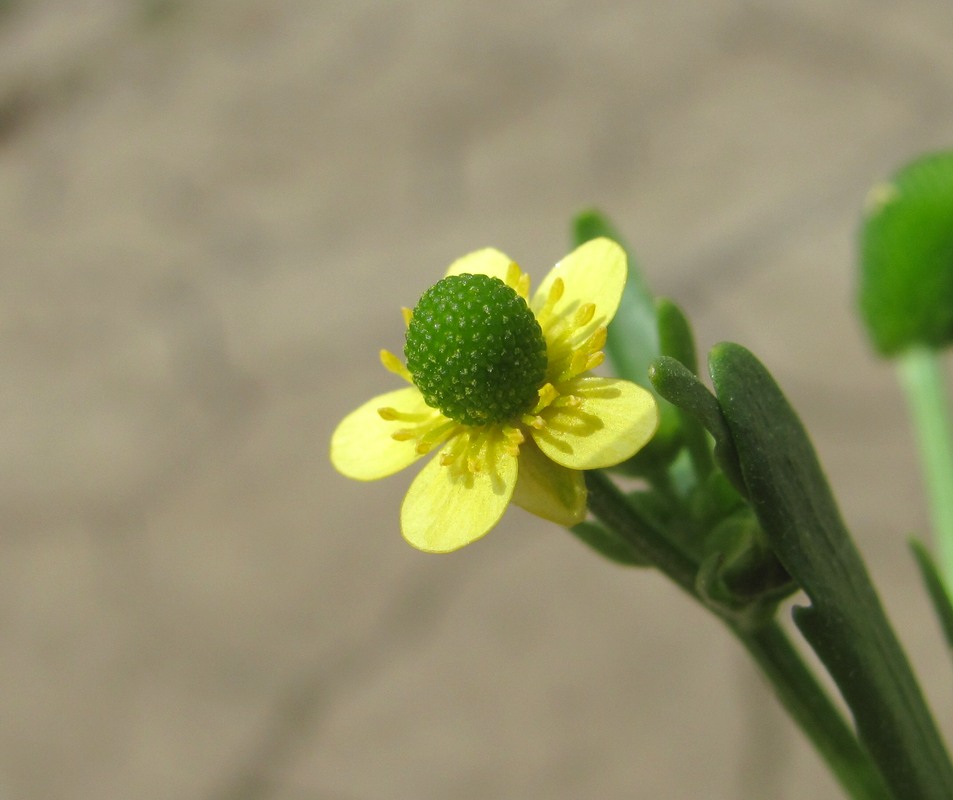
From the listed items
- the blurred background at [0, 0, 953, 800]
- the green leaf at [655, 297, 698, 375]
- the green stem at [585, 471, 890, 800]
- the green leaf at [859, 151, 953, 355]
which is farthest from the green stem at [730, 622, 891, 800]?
the blurred background at [0, 0, 953, 800]

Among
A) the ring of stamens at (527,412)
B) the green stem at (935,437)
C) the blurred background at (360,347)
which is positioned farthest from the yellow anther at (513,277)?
the blurred background at (360,347)

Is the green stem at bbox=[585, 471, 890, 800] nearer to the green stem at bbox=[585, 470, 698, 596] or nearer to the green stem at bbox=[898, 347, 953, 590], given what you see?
the green stem at bbox=[585, 470, 698, 596]

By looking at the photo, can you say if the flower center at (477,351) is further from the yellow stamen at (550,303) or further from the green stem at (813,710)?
the green stem at (813,710)

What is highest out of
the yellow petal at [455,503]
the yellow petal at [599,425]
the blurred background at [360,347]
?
the yellow petal at [599,425]

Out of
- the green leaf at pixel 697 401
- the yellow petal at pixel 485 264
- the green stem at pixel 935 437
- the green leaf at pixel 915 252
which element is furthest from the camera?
the green leaf at pixel 915 252

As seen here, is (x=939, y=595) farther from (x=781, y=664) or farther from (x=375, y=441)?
(x=375, y=441)

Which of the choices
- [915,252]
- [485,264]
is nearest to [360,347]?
[915,252]
